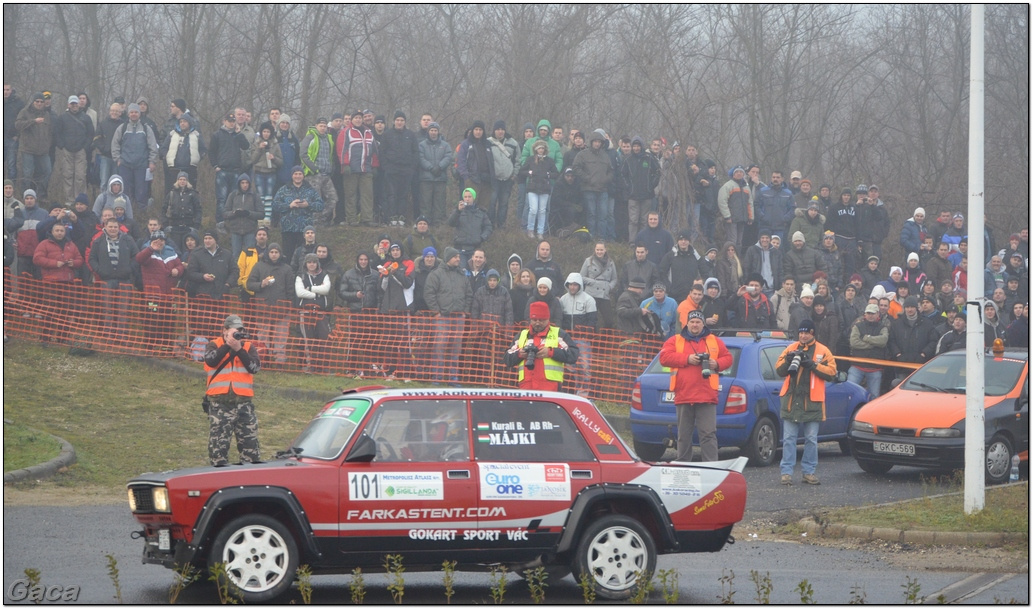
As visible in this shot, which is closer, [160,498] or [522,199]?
[160,498]

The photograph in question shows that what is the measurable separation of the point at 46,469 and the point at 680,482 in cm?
791

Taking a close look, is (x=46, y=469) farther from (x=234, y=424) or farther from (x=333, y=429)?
(x=333, y=429)

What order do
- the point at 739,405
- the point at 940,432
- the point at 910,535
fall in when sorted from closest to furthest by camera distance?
1. the point at 910,535
2. the point at 940,432
3. the point at 739,405

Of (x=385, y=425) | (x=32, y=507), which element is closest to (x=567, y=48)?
(x=32, y=507)

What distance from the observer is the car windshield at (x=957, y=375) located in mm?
15875

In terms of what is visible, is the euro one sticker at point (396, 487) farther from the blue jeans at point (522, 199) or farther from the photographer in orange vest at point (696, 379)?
the blue jeans at point (522, 199)

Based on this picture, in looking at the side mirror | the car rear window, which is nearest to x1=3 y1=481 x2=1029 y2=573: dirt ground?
the car rear window

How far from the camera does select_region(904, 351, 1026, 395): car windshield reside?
15875mm

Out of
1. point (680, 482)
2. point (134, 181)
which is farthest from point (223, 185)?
point (680, 482)

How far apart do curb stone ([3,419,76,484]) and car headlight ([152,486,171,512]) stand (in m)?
5.75

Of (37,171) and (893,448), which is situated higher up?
(37,171)

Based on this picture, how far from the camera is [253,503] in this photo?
27.4ft

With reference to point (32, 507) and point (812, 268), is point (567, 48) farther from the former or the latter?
point (32, 507)

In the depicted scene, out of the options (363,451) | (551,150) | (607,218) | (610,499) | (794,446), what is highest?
(551,150)
